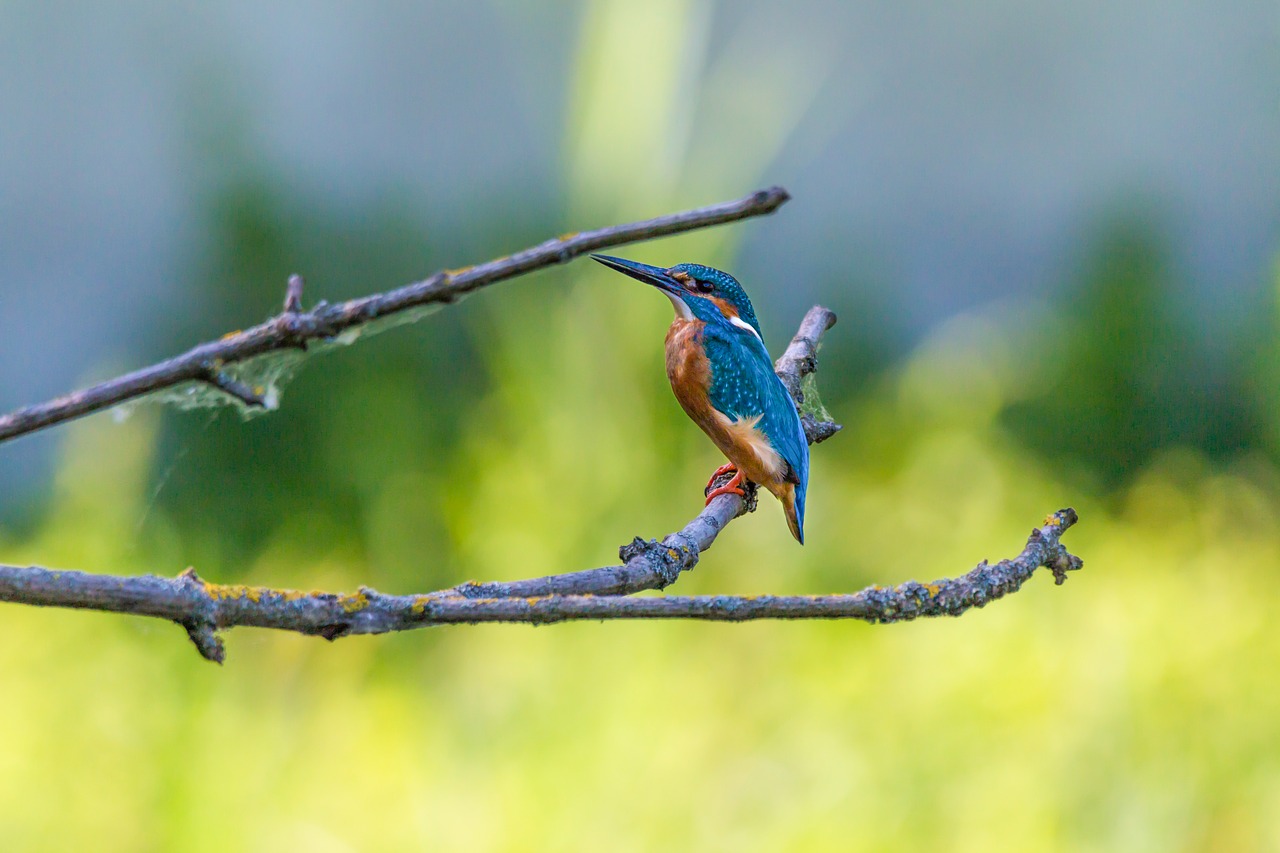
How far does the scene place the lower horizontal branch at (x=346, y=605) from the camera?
27cm

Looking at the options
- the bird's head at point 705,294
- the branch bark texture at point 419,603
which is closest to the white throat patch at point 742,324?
the bird's head at point 705,294

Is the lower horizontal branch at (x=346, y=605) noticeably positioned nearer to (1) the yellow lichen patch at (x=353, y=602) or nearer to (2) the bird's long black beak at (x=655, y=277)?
(1) the yellow lichen patch at (x=353, y=602)

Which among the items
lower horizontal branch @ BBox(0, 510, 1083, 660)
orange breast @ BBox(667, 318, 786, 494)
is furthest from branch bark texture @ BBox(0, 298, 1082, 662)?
orange breast @ BBox(667, 318, 786, 494)

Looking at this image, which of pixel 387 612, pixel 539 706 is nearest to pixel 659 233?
pixel 387 612

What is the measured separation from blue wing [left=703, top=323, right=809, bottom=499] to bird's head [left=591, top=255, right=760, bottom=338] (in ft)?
0.07

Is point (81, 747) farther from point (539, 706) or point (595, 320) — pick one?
point (595, 320)

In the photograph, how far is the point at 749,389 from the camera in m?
0.59

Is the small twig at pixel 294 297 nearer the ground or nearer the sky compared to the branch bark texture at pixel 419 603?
nearer the sky

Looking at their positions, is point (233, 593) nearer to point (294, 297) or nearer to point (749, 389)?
point (294, 297)

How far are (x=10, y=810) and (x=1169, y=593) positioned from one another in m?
1.69

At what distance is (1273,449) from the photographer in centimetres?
204

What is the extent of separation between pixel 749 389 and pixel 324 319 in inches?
14.2

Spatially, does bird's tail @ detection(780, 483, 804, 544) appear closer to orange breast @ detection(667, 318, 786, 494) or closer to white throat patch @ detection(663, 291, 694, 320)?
orange breast @ detection(667, 318, 786, 494)

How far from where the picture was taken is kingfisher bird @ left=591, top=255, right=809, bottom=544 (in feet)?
1.94
